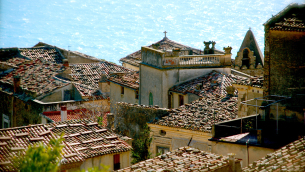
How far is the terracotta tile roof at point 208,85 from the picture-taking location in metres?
24.2

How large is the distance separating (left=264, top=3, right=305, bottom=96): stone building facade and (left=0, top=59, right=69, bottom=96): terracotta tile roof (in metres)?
18.2

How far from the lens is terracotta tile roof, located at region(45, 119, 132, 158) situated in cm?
1733

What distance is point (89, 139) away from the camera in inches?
714

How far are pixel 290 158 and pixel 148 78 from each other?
1751cm

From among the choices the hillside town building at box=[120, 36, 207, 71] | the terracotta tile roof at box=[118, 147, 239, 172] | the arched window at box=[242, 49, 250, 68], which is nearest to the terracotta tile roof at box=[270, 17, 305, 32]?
the terracotta tile roof at box=[118, 147, 239, 172]

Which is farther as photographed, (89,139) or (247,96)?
(247,96)

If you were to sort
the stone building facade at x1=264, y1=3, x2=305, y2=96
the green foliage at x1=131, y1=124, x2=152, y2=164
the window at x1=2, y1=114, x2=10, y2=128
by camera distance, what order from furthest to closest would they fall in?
the window at x1=2, y1=114, x2=10, y2=128
the green foliage at x1=131, y1=124, x2=152, y2=164
the stone building facade at x1=264, y1=3, x2=305, y2=96

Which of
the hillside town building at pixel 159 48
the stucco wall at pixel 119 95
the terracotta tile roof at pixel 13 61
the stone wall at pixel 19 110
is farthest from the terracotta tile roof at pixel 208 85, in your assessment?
the terracotta tile roof at pixel 13 61

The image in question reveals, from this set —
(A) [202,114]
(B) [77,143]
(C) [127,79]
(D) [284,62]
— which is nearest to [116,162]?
(B) [77,143]

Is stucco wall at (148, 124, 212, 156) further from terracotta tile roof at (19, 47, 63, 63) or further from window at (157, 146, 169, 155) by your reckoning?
terracotta tile roof at (19, 47, 63, 63)

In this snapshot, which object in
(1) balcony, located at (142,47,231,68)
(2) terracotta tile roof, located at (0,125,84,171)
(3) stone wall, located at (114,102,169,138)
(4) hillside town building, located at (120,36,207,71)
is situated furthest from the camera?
(4) hillside town building, located at (120,36,207,71)

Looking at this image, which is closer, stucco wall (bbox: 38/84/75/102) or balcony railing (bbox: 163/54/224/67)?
balcony railing (bbox: 163/54/224/67)

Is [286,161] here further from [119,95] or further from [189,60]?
[119,95]

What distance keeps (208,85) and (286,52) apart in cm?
915
